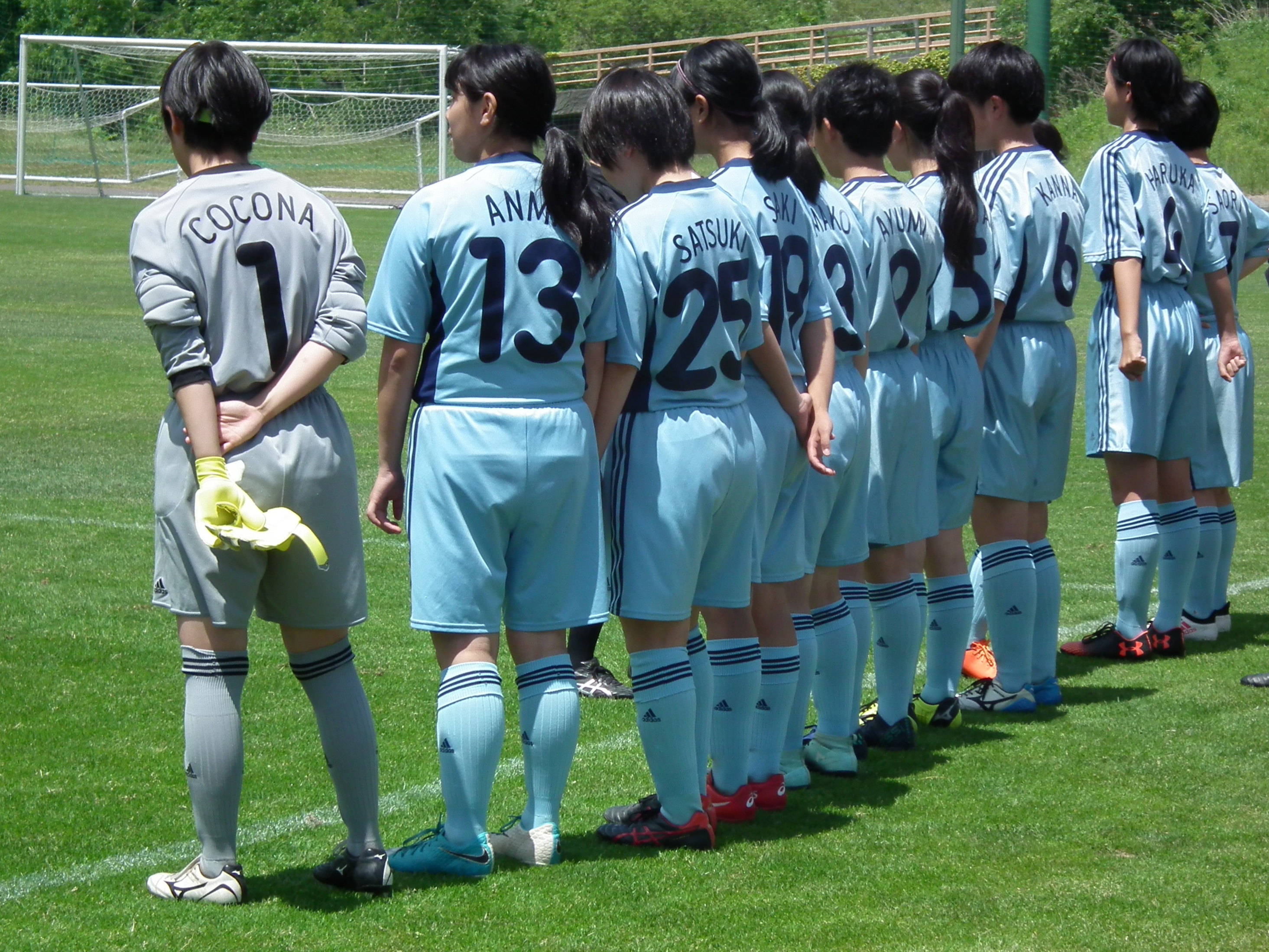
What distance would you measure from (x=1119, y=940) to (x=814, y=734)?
5.38 ft

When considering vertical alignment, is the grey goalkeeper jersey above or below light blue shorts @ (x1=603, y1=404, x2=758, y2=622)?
above

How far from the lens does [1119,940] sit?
11.7 ft

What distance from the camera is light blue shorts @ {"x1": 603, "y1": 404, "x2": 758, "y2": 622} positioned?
13.2 ft

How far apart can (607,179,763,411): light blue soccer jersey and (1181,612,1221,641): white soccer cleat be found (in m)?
3.71

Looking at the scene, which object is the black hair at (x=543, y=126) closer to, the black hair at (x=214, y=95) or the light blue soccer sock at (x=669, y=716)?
the black hair at (x=214, y=95)

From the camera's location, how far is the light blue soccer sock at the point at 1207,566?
697 cm

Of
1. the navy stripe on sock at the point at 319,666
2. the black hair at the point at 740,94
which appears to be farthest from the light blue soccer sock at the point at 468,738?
the black hair at the point at 740,94

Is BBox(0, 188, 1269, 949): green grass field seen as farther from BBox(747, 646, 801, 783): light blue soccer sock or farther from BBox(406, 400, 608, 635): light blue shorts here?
BBox(406, 400, 608, 635): light blue shorts

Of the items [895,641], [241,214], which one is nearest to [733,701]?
[895,641]

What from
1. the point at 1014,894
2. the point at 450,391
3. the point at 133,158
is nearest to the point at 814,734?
the point at 1014,894

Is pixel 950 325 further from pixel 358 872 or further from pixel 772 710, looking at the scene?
pixel 358 872

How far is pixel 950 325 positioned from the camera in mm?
5449

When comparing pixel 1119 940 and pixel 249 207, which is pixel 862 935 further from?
pixel 249 207

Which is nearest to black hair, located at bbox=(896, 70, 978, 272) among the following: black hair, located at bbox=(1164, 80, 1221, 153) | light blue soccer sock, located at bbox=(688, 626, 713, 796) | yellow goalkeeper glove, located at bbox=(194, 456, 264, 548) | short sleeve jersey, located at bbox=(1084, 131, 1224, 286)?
short sleeve jersey, located at bbox=(1084, 131, 1224, 286)
